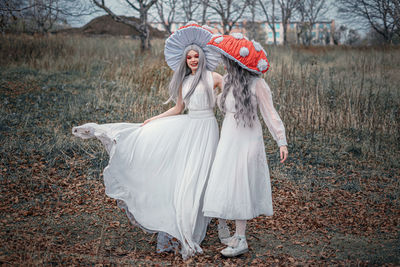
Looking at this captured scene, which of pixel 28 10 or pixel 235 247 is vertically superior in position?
pixel 28 10

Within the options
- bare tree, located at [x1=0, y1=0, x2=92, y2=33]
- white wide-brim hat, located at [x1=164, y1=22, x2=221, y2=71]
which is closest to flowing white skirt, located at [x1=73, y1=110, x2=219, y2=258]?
white wide-brim hat, located at [x1=164, y1=22, x2=221, y2=71]

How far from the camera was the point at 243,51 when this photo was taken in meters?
3.09

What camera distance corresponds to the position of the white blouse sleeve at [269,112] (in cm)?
316

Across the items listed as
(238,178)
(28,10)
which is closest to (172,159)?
(238,178)

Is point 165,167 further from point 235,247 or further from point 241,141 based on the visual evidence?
point 235,247

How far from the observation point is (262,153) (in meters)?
3.25

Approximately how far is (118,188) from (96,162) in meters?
2.53

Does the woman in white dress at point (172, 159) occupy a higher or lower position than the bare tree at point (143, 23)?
lower

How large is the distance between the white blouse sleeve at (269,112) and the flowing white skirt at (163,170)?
1.78 feet

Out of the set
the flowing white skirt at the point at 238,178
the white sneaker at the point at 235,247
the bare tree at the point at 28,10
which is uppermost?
the bare tree at the point at 28,10

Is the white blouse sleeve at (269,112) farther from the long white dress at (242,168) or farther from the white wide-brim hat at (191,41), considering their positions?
the white wide-brim hat at (191,41)

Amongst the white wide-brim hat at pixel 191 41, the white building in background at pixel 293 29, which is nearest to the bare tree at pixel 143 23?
the white building in background at pixel 293 29

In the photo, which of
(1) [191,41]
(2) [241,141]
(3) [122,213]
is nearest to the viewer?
(2) [241,141]

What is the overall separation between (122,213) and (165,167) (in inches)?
53.9
